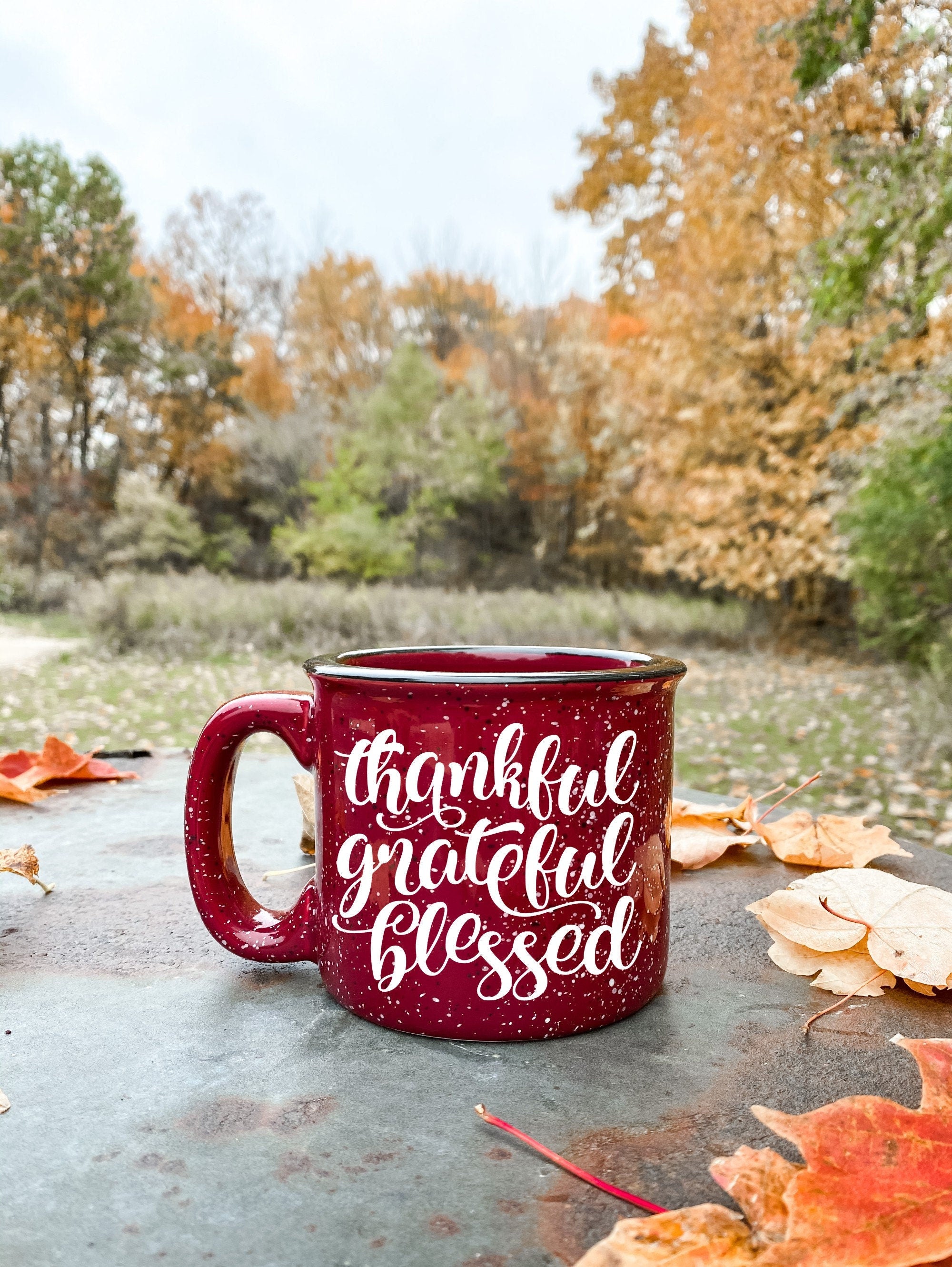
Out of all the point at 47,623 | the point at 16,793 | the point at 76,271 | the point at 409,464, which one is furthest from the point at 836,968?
the point at 409,464

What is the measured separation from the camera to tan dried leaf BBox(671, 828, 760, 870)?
2.12 ft

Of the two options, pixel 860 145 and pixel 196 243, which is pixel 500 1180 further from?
pixel 196 243

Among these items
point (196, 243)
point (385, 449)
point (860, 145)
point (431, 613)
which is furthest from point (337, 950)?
point (196, 243)

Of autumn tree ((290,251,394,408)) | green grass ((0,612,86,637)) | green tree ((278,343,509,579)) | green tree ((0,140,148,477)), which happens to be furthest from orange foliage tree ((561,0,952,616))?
green grass ((0,612,86,637))

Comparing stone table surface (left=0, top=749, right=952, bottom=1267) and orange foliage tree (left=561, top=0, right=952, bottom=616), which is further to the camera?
orange foliage tree (left=561, top=0, right=952, bottom=616)

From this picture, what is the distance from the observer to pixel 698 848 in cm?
65

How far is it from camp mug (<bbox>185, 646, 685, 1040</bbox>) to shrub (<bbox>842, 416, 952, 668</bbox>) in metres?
3.92

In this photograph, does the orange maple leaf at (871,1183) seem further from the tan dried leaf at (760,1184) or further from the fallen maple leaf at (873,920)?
the fallen maple leaf at (873,920)

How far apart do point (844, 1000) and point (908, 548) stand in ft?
16.4

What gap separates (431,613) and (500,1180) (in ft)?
23.7

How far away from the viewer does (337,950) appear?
A: 431 mm

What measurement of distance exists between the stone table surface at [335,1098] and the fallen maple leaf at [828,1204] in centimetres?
2

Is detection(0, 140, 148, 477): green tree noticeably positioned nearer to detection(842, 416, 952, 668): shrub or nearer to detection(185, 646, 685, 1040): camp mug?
detection(842, 416, 952, 668): shrub

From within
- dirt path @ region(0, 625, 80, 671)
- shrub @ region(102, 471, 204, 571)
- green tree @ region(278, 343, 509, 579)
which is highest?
green tree @ region(278, 343, 509, 579)
